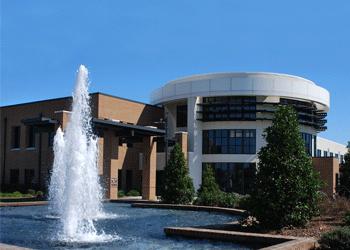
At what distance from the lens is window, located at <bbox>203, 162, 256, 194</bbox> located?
4728cm

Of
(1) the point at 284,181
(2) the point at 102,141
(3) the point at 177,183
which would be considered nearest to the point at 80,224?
(1) the point at 284,181

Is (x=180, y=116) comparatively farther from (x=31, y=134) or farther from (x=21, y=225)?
(x=21, y=225)

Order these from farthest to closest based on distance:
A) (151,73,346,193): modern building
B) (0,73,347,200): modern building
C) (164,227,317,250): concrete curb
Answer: (151,73,346,193): modern building → (0,73,347,200): modern building → (164,227,317,250): concrete curb

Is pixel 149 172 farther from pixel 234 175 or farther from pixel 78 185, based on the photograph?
pixel 78 185

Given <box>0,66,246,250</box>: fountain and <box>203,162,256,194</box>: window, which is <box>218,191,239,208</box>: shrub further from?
<box>203,162,256,194</box>: window

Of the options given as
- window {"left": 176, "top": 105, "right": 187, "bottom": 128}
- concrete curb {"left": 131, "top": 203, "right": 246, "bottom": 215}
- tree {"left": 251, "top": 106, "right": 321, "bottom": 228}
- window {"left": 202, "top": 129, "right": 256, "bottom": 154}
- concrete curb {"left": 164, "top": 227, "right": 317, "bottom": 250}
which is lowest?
concrete curb {"left": 131, "top": 203, "right": 246, "bottom": 215}

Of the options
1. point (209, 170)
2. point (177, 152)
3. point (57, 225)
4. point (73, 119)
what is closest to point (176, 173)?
point (177, 152)

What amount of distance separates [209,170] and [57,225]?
17.0 meters

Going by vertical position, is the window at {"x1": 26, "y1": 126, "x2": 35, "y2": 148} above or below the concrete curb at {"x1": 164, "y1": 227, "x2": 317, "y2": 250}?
above

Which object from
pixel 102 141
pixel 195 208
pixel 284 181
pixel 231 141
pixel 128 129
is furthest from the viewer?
pixel 231 141

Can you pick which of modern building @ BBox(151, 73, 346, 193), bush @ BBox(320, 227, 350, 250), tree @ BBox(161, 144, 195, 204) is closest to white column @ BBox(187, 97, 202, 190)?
modern building @ BBox(151, 73, 346, 193)

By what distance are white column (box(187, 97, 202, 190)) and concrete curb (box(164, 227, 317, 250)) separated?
107 feet

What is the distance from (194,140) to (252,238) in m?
34.8

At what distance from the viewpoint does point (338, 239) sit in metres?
11.8
